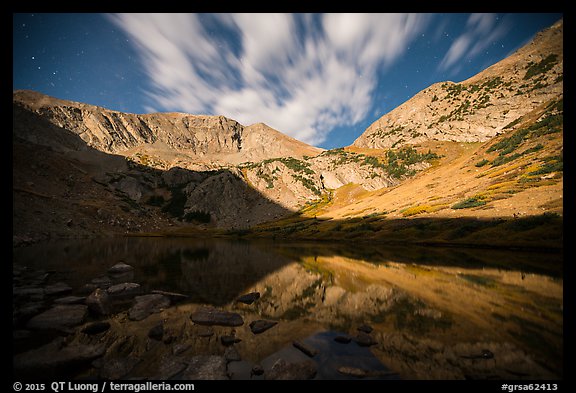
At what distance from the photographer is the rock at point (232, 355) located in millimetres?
8508

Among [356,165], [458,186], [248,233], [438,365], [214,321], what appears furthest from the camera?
[356,165]

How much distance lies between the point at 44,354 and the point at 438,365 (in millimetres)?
14558

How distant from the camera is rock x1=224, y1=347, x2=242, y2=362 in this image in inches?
335

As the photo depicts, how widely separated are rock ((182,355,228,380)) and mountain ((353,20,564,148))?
18188 centimetres

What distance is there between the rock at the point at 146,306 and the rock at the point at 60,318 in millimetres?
2343

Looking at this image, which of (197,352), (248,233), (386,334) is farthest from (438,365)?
(248,233)

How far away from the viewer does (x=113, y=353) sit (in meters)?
8.87

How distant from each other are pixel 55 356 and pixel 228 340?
20.3ft

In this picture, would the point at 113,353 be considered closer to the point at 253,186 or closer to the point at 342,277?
the point at 342,277

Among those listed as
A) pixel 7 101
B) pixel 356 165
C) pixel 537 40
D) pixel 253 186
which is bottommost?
pixel 7 101

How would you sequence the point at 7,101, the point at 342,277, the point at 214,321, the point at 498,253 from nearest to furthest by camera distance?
the point at 7,101, the point at 214,321, the point at 342,277, the point at 498,253

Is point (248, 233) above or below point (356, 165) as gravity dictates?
below

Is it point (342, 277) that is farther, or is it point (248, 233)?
point (248, 233)

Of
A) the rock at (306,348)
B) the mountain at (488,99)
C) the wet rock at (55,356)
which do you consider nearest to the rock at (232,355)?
the rock at (306,348)
